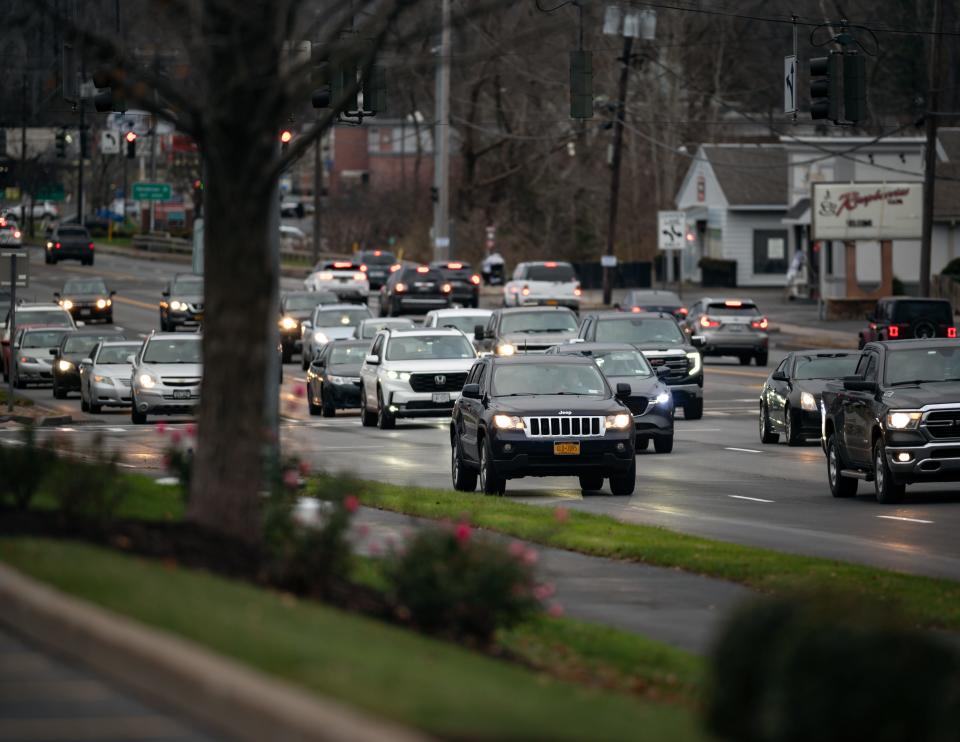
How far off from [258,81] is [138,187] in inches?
4105

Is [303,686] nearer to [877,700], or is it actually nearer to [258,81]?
[877,700]

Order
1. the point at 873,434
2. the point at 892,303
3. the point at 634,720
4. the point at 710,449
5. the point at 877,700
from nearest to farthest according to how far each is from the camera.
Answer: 1. the point at 877,700
2. the point at 634,720
3. the point at 873,434
4. the point at 710,449
5. the point at 892,303

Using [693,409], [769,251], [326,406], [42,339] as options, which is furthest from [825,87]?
[769,251]

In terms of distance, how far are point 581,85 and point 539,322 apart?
10.00 metres

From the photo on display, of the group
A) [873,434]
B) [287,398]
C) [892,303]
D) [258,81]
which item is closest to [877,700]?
[258,81]

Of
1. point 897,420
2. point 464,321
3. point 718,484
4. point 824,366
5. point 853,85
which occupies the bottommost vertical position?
point 718,484

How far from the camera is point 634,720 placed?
293 inches

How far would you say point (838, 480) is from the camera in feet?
76.3

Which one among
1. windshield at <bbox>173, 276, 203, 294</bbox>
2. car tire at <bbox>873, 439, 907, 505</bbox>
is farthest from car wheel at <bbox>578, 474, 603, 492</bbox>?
windshield at <bbox>173, 276, 203, 294</bbox>

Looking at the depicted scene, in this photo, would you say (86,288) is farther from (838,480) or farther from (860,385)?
(860,385)

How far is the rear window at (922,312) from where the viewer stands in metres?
46.4

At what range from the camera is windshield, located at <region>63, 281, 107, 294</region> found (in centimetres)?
6869

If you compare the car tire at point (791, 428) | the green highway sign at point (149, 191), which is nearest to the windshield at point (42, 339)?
the car tire at point (791, 428)

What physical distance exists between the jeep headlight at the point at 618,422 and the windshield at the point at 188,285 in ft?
132
